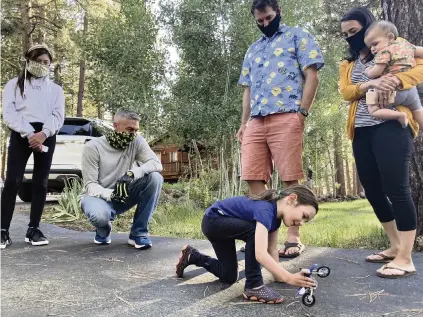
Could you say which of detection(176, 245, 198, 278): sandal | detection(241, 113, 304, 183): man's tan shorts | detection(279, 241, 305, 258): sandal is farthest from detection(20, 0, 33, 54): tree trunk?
detection(176, 245, 198, 278): sandal

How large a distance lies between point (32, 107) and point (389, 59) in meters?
2.77

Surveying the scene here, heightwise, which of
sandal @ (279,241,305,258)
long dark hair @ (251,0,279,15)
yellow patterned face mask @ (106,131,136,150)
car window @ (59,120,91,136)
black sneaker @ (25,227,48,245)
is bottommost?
black sneaker @ (25,227,48,245)

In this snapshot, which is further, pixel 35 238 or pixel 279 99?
pixel 35 238

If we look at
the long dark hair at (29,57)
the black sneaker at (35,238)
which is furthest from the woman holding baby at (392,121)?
the black sneaker at (35,238)

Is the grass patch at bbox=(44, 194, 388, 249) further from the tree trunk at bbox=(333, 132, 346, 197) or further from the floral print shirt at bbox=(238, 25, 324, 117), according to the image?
the tree trunk at bbox=(333, 132, 346, 197)

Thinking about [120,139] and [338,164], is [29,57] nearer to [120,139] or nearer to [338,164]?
[120,139]

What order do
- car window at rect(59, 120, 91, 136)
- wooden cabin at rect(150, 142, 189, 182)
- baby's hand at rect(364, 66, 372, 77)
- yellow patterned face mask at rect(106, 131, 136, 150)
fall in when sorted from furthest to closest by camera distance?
1. wooden cabin at rect(150, 142, 189, 182)
2. car window at rect(59, 120, 91, 136)
3. yellow patterned face mask at rect(106, 131, 136, 150)
4. baby's hand at rect(364, 66, 372, 77)

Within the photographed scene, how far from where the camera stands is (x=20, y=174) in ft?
11.7

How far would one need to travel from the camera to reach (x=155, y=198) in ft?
12.0

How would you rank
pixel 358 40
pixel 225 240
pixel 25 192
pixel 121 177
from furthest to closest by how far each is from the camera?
pixel 25 192 → pixel 121 177 → pixel 358 40 → pixel 225 240

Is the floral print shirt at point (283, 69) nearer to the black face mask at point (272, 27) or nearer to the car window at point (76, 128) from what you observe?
the black face mask at point (272, 27)

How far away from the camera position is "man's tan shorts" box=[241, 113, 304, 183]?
9.87ft

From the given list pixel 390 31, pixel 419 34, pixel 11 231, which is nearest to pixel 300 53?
pixel 390 31

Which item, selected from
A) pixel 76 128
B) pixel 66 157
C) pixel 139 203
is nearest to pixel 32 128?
pixel 139 203
